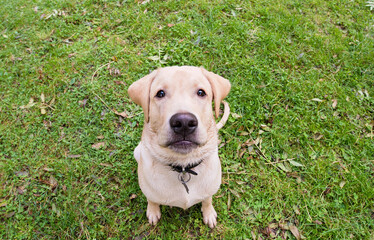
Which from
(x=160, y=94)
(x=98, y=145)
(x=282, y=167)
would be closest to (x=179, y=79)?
(x=160, y=94)

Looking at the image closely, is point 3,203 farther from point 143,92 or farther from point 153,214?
point 143,92

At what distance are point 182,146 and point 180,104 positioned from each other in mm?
377

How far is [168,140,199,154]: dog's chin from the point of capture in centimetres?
219

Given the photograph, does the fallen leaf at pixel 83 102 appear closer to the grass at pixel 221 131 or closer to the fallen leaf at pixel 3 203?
the grass at pixel 221 131

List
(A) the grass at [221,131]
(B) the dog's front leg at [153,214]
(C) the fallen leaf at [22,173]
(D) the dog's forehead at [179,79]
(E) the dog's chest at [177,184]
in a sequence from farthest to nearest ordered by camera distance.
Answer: (C) the fallen leaf at [22,173] → (A) the grass at [221,131] → (B) the dog's front leg at [153,214] → (E) the dog's chest at [177,184] → (D) the dog's forehead at [179,79]

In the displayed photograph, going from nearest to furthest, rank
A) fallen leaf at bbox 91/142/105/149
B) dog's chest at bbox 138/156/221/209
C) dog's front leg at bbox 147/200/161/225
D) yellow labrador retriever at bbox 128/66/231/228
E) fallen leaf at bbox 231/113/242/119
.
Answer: yellow labrador retriever at bbox 128/66/231/228
dog's chest at bbox 138/156/221/209
dog's front leg at bbox 147/200/161/225
fallen leaf at bbox 91/142/105/149
fallen leaf at bbox 231/113/242/119

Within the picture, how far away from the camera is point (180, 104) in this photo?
2.21 m

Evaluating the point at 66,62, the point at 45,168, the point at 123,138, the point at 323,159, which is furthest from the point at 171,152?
the point at 66,62

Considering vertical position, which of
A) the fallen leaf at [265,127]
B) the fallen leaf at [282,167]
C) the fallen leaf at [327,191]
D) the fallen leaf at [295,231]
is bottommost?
the fallen leaf at [295,231]

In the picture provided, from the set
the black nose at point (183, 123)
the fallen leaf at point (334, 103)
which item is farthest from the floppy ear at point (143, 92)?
the fallen leaf at point (334, 103)

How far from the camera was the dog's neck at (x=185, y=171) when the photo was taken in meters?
2.52

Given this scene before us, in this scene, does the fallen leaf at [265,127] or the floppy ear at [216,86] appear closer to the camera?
the floppy ear at [216,86]

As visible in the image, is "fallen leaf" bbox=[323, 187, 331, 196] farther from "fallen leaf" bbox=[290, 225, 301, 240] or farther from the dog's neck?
the dog's neck

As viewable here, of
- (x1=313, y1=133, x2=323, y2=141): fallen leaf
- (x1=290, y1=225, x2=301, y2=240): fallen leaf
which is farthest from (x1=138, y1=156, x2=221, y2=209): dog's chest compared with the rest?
(x1=313, y1=133, x2=323, y2=141): fallen leaf
